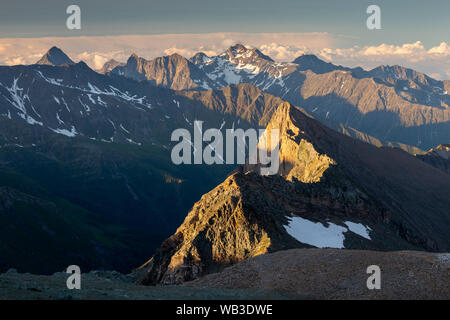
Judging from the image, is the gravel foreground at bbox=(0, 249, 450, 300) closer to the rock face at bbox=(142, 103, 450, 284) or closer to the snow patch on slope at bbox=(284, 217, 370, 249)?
the rock face at bbox=(142, 103, 450, 284)

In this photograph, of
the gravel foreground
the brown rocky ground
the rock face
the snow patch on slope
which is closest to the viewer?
the gravel foreground

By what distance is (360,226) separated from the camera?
94.5 metres

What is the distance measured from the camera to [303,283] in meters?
40.6

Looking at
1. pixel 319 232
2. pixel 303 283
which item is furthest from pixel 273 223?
pixel 303 283

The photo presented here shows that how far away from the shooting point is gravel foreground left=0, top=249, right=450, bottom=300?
35.6 metres

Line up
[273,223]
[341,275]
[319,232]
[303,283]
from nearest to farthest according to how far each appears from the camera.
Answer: [303,283], [341,275], [273,223], [319,232]

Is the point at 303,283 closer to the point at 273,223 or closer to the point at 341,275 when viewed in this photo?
the point at 341,275

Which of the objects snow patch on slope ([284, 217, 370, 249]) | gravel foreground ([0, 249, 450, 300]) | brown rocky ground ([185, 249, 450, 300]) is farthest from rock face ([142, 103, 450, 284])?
gravel foreground ([0, 249, 450, 300])

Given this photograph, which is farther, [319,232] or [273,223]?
[319,232]

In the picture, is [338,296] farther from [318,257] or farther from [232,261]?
[232,261]

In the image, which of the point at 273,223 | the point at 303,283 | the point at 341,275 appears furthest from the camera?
the point at 273,223

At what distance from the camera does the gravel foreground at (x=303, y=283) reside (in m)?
35.6
